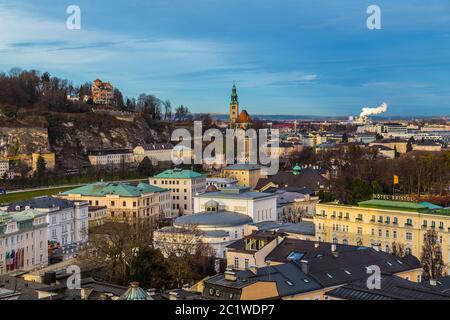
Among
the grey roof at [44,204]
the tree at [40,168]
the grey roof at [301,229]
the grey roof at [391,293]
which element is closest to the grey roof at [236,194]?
the grey roof at [301,229]

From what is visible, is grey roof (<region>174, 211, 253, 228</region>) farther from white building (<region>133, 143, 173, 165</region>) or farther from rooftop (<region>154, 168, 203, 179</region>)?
white building (<region>133, 143, 173, 165</region>)

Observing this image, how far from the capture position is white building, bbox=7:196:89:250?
3362cm

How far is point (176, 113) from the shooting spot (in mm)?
114188

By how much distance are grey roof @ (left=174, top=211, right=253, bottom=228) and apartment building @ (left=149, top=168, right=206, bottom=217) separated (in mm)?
14612

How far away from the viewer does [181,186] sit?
49562mm

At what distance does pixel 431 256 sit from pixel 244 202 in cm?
1244

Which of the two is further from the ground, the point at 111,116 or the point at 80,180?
the point at 111,116

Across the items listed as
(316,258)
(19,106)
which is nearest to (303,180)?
(316,258)

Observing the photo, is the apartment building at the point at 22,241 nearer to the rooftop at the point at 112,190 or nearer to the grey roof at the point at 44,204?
the grey roof at the point at 44,204

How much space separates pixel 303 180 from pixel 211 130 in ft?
151

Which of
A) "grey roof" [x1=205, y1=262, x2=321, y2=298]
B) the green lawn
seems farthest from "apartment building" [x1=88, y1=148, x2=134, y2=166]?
"grey roof" [x1=205, y1=262, x2=321, y2=298]

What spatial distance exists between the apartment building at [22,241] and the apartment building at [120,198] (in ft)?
37.6

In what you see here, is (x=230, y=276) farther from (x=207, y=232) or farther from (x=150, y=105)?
(x=150, y=105)
